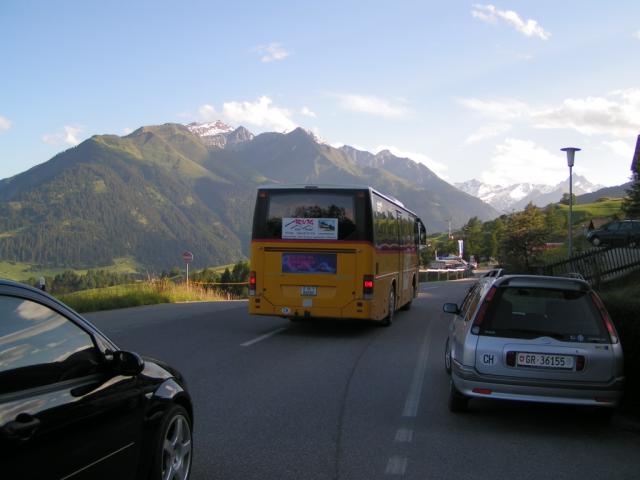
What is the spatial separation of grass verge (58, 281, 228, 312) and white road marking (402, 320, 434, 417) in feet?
36.4

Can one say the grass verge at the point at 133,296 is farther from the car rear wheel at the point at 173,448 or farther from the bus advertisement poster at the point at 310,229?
the car rear wheel at the point at 173,448

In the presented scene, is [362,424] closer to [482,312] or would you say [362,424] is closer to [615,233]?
[482,312]

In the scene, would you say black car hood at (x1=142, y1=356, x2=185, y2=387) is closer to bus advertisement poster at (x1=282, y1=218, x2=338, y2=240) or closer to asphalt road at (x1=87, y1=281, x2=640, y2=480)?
asphalt road at (x1=87, y1=281, x2=640, y2=480)

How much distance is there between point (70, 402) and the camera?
333 centimetres

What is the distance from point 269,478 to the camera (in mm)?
5113

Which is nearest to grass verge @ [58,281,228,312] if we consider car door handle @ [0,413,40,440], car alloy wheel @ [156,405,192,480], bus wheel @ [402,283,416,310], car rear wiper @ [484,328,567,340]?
bus wheel @ [402,283,416,310]

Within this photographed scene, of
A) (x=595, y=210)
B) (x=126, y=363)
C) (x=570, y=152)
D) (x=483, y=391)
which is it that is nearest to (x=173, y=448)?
(x=126, y=363)

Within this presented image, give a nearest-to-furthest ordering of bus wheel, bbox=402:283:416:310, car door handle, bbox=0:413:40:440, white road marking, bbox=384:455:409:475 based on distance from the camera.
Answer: car door handle, bbox=0:413:40:440, white road marking, bbox=384:455:409:475, bus wheel, bbox=402:283:416:310

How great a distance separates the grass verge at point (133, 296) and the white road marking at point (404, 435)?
575 inches

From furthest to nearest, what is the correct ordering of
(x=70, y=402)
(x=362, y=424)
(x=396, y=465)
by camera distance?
(x=362, y=424), (x=396, y=465), (x=70, y=402)

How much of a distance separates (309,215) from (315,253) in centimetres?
80

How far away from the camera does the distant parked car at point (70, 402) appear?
2.99 metres

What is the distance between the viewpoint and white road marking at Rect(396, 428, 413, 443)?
630 cm

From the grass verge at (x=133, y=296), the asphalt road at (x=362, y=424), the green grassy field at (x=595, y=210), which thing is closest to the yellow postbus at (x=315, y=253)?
the asphalt road at (x=362, y=424)
